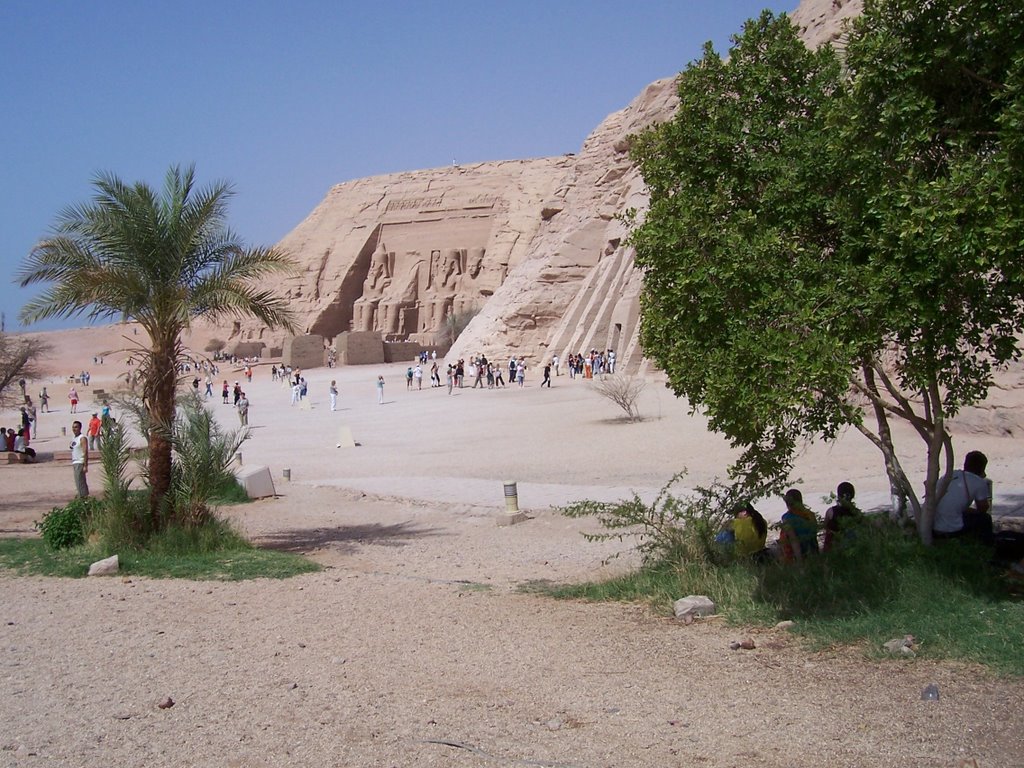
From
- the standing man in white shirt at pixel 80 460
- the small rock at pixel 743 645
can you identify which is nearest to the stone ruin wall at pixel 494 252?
the standing man in white shirt at pixel 80 460

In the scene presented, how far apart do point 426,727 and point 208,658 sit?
6.40 feet

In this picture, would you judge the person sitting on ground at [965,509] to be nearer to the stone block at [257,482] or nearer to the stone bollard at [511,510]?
the stone bollard at [511,510]

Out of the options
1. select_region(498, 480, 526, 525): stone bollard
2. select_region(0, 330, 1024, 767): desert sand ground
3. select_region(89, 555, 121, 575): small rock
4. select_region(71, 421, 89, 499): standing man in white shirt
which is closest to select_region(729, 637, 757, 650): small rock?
select_region(0, 330, 1024, 767): desert sand ground

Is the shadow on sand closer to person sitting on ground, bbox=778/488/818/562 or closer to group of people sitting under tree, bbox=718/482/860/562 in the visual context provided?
group of people sitting under tree, bbox=718/482/860/562

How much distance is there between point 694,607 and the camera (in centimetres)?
676

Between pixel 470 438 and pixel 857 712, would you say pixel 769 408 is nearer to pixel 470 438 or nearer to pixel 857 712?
pixel 857 712

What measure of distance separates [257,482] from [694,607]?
10.3m

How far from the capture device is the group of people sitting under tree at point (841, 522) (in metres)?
7.02

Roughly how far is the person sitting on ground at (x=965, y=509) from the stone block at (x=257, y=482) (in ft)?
35.9

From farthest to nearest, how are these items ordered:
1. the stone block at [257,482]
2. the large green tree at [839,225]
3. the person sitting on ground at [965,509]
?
the stone block at [257,482] → the person sitting on ground at [965,509] → the large green tree at [839,225]

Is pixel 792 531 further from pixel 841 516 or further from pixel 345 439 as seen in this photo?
pixel 345 439

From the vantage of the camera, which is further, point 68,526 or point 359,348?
point 359,348

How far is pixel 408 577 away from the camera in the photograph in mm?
8898

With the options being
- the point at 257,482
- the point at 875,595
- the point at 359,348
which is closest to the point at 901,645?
the point at 875,595
